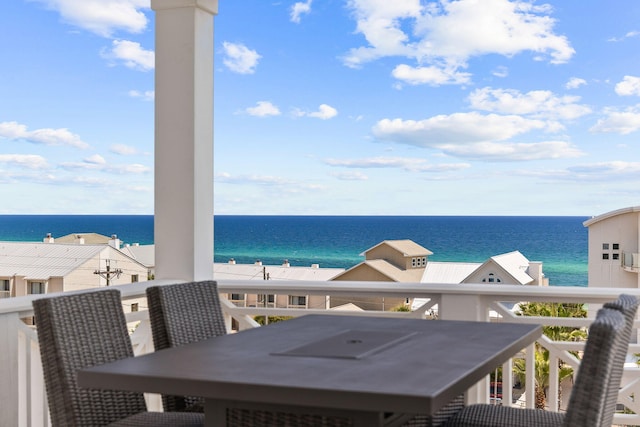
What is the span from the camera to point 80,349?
2.55 metres

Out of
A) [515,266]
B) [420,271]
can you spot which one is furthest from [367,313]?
[420,271]

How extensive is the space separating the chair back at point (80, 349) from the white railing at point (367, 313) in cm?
53

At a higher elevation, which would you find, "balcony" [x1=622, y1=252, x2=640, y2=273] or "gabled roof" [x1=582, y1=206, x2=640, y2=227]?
"gabled roof" [x1=582, y1=206, x2=640, y2=227]

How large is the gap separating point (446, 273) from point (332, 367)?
31490 millimetres

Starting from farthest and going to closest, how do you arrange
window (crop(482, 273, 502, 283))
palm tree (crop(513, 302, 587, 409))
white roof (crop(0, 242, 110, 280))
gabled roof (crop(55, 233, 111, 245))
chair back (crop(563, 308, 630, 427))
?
gabled roof (crop(55, 233, 111, 245))
window (crop(482, 273, 502, 283))
white roof (crop(0, 242, 110, 280))
palm tree (crop(513, 302, 587, 409))
chair back (crop(563, 308, 630, 427))

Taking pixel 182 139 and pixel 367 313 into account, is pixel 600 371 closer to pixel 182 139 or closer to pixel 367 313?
pixel 367 313

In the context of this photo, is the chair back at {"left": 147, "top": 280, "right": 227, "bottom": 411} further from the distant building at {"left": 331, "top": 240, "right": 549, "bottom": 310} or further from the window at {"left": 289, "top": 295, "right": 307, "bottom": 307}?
the distant building at {"left": 331, "top": 240, "right": 549, "bottom": 310}

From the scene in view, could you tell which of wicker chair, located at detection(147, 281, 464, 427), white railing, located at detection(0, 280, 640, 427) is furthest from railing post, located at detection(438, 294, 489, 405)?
wicker chair, located at detection(147, 281, 464, 427)

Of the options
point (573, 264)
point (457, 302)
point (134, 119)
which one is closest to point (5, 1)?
point (134, 119)

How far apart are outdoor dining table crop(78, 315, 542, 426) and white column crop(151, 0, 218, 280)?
1.51 meters

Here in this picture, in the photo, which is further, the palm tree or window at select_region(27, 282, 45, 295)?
window at select_region(27, 282, 45, 295)

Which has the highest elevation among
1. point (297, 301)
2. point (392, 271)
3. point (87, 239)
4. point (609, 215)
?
point (609, 215)

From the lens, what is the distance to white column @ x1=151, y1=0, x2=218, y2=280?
4125 mm

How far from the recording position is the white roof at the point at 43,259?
24188 millimetres
